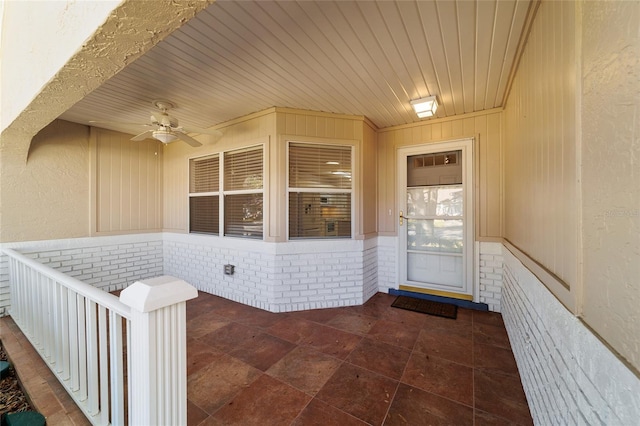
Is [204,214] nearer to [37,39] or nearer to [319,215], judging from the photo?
[319,215]

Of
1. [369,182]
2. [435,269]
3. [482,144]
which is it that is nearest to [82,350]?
[369,182]

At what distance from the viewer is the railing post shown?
0.92m

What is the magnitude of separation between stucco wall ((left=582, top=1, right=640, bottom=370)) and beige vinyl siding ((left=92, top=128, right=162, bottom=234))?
5316mm

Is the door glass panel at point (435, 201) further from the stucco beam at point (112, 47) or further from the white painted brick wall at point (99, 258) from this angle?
the white painted brick wall at point (99, 258)

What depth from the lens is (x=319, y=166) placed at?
338 centimetres

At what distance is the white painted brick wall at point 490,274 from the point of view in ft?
10.3

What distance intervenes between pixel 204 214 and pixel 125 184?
145 cm

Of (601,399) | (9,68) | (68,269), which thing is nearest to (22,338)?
(68,269)

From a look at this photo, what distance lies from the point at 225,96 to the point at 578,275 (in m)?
3.25

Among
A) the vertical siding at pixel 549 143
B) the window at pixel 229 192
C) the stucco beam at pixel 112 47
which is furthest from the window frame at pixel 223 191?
the vertical siding at pixel 549 143

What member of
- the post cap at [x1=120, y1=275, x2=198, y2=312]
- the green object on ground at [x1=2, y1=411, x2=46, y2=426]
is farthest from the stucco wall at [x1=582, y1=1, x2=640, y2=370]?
the green object on ground at [x1=2, y1=411, x2=46, y2=426]

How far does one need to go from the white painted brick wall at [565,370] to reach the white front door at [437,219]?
1.47 metres

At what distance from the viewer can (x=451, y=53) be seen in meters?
2.07

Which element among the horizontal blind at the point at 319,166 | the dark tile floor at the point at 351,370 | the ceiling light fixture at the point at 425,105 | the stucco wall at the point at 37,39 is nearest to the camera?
the stucco wall at the point at 37,39
